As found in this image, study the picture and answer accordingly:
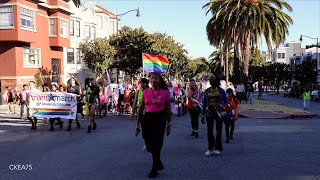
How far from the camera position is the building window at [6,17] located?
1109 inches

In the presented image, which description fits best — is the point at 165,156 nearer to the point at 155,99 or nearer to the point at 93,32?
the point at 155,99

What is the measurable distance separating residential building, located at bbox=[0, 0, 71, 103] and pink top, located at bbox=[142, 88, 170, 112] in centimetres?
2415

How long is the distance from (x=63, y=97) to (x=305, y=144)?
811 cm

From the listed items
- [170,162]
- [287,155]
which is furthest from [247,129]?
[170,162]

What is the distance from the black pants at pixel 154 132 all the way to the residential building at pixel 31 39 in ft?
79.7

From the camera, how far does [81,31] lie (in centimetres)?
4319

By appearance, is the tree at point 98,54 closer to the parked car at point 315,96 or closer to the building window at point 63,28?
the building window at point 63,28

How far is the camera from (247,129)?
12758mm

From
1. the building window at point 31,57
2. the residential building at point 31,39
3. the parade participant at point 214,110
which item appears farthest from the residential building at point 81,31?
the parade participant at point 214,110

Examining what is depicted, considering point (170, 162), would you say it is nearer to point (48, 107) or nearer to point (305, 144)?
point (305, 144)

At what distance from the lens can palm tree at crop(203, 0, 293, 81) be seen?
2455 cm

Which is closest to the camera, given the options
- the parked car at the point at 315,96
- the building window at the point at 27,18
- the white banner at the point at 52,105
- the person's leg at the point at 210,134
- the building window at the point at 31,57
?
the person's leg at the point at 210,134

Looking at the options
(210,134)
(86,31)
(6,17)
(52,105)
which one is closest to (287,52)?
(86,31)

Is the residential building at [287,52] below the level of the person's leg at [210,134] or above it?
above
